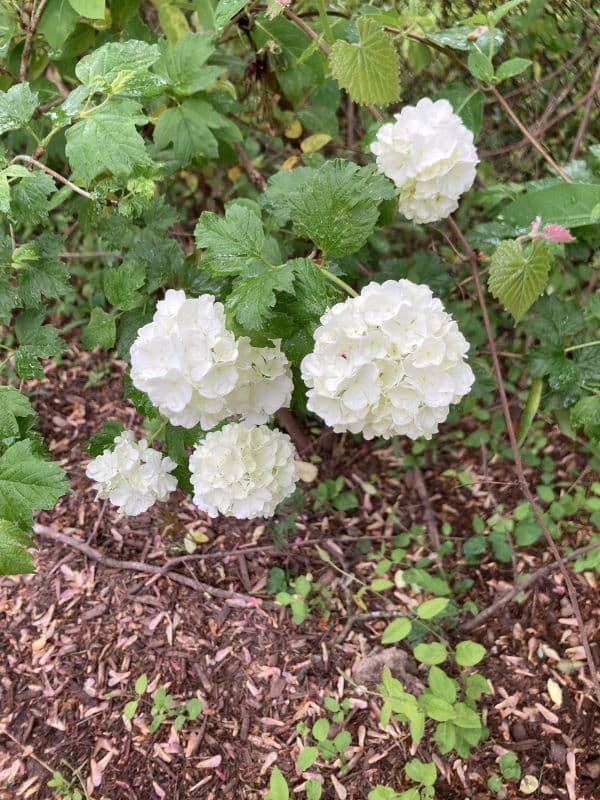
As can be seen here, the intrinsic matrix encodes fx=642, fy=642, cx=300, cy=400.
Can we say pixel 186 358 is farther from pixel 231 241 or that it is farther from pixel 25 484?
pixel 25 484

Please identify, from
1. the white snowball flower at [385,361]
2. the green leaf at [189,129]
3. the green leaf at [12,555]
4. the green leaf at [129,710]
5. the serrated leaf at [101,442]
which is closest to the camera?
the white snowball flower at [385,361]

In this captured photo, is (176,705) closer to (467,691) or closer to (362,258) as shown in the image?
(467,691)

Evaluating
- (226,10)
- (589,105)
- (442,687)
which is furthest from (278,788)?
(589,105)

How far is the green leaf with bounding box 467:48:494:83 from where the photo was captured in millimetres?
1493

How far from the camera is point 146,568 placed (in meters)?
2.21

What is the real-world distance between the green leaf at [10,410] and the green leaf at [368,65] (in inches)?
36.7

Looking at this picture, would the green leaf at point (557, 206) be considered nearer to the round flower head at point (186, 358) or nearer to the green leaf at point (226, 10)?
the green leaf at point (226, 10)

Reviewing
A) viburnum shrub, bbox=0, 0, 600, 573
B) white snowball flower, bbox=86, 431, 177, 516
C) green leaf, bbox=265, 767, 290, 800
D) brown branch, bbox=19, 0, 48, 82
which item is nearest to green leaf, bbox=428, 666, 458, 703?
green leaf, bbox=265, 767, 290, 800

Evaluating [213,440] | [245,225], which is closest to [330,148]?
[245,225]

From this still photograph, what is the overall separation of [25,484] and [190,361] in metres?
0.49

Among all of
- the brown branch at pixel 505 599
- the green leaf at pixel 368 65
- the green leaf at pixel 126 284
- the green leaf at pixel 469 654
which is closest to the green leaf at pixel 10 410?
the green leaf at pixel 126 284

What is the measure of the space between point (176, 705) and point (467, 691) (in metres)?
0.86

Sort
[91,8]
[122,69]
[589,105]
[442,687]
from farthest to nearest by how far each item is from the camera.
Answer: [589,105]
[442,687]
[91,8]
[122,69]

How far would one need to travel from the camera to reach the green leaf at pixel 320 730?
1807mm
